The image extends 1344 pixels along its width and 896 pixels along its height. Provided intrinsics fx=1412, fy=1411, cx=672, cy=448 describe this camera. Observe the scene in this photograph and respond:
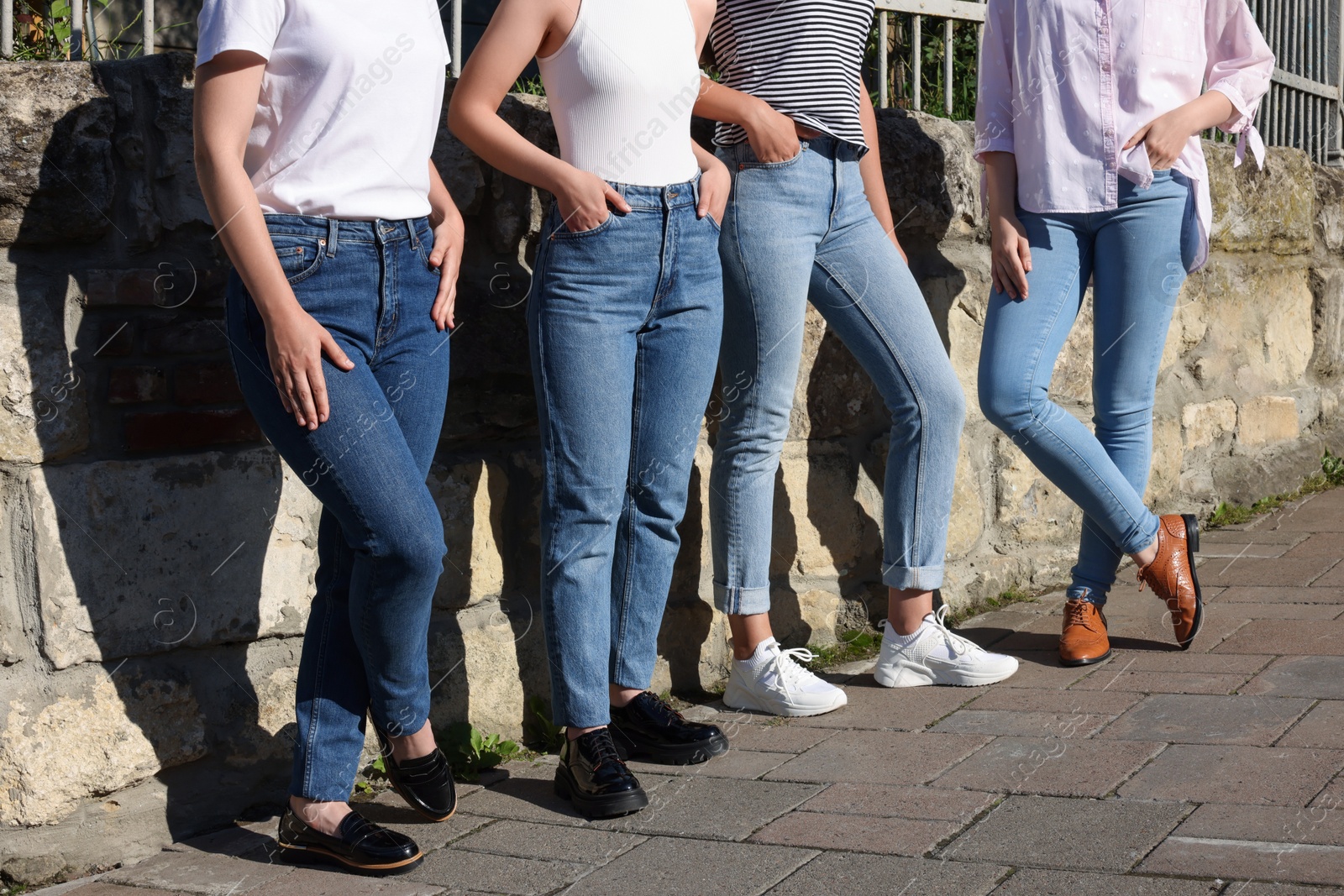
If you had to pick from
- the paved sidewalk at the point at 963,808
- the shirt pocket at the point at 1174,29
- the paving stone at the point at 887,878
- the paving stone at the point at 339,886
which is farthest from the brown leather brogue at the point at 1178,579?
the paving stone at the point at 339,886

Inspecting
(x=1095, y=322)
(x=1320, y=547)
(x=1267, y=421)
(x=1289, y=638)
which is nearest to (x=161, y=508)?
(x=1095, y=322)

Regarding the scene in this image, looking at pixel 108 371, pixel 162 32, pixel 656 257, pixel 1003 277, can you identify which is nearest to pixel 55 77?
pixel 108 371

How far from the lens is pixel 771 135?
112 inches

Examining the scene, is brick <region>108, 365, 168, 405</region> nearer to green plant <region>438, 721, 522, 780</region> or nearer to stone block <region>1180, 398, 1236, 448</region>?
green plant <region>438, 721, 522, 780</region>

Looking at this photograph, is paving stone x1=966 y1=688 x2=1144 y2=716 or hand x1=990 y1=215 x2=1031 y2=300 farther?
hand x1=990 y1=215 x2=1031 y2=300

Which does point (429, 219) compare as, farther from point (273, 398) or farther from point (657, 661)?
point (657, 661)

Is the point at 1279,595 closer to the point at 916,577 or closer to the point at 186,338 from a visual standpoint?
the point at 916,577

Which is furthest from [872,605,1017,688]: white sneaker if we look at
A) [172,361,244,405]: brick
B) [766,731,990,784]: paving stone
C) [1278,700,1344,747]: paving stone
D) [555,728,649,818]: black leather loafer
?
[172,361,244,405]: brick

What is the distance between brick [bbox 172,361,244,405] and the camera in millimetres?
2475

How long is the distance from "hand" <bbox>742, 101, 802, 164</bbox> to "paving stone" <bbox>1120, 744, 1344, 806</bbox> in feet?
4.52

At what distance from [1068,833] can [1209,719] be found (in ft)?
2.39

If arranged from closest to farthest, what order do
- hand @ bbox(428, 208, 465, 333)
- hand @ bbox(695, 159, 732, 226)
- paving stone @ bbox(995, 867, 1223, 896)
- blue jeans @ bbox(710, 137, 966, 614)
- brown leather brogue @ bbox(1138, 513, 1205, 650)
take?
paving stone @ bbox(995, 867, 1223, 896) → hand @ bbox(428, 208, 465, 333) → hand @ bbox(695, 159, 732, 226) → blue jeans @ bbox(710, 137, 966, 614) → brown leather brogue @ bbox(1138, 513, 1205, 650)

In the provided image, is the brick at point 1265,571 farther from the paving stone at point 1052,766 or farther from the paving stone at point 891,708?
the paving stone at point 1052,766

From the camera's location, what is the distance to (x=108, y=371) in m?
2.39
